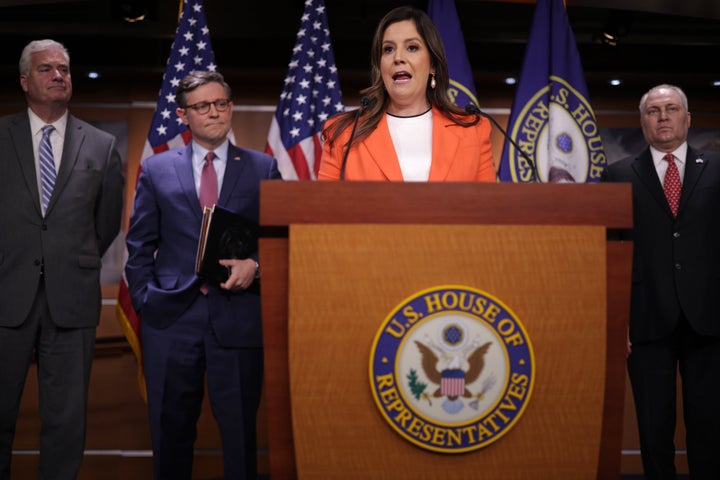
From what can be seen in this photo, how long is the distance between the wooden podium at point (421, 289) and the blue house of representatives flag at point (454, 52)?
231 centimetres

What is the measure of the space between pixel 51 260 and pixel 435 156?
5.31 ft

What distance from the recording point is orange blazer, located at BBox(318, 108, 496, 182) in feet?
6.52

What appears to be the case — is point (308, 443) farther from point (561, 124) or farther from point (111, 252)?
point (111, 252)

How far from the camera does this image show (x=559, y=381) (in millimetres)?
1455

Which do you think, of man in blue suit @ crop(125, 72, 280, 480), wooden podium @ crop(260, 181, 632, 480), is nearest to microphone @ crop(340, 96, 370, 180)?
wooden podium @ crop(260, 181, 632, 480)

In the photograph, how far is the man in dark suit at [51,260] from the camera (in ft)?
9.17

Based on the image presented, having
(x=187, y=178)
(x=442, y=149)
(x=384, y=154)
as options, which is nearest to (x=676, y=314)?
(x=442, y=149)

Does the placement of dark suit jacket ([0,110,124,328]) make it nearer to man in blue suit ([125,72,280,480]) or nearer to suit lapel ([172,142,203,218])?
man in blue suit ([125,72,280,480])

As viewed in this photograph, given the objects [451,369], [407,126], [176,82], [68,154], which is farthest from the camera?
[176,82]

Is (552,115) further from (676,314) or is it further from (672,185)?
(676,314)

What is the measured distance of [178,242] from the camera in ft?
9.12

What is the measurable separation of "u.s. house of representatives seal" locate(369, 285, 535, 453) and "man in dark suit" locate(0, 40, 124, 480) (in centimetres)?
181

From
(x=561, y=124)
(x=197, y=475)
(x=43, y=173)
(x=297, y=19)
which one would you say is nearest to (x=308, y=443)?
(x=43, y=173)

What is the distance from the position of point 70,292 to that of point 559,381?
2025 millimetres
